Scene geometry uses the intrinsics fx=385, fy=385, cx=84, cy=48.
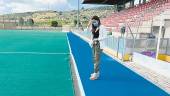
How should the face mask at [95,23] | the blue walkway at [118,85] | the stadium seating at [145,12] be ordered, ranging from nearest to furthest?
the blue walkway at [118,85] → the face mask at [95,23] → the stadium seating at [145,12]

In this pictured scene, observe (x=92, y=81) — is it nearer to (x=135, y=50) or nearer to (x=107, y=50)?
(x=135, y=50)

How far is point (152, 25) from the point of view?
74.0 feet

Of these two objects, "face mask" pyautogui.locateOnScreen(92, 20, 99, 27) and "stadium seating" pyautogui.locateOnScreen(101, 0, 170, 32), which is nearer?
"face mask" pyautogui.locateOnScreen(92, 20, 99, 27)

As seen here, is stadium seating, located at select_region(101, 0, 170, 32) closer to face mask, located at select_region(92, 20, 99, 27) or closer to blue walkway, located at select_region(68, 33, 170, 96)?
blue walkway, located at select_region(68, 33, 170, 96)

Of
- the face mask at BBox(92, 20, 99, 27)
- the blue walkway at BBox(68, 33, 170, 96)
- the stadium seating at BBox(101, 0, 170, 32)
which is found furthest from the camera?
the stadium seating at BBox(101, 0, 170, 32)

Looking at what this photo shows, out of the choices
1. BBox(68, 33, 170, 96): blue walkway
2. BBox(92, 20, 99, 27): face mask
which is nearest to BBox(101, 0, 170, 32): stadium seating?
BBox(68, 33, 170, 96): blue walkway

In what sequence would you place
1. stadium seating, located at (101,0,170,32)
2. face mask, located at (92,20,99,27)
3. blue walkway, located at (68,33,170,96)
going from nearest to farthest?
1. blue walkway, located at (68,33,170,96)
2. face mask, located at (92,20,99,27)
3. stadium seating, located at (101,0,170,32)

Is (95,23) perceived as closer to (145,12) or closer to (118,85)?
(118,85)

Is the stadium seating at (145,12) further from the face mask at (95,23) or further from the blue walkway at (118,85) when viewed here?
the face mask at (95,23)

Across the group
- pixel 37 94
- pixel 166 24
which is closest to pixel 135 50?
pixel 166 24

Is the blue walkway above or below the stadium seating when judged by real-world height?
below

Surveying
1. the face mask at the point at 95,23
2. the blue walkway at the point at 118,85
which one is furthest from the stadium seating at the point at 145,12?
the face mask at the point at 95,23

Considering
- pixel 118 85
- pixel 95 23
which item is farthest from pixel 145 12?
pixel 118 85

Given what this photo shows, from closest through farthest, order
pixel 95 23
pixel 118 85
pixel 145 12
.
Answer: pixel 118 85 → pixel 95 23 → pixel 145 12
